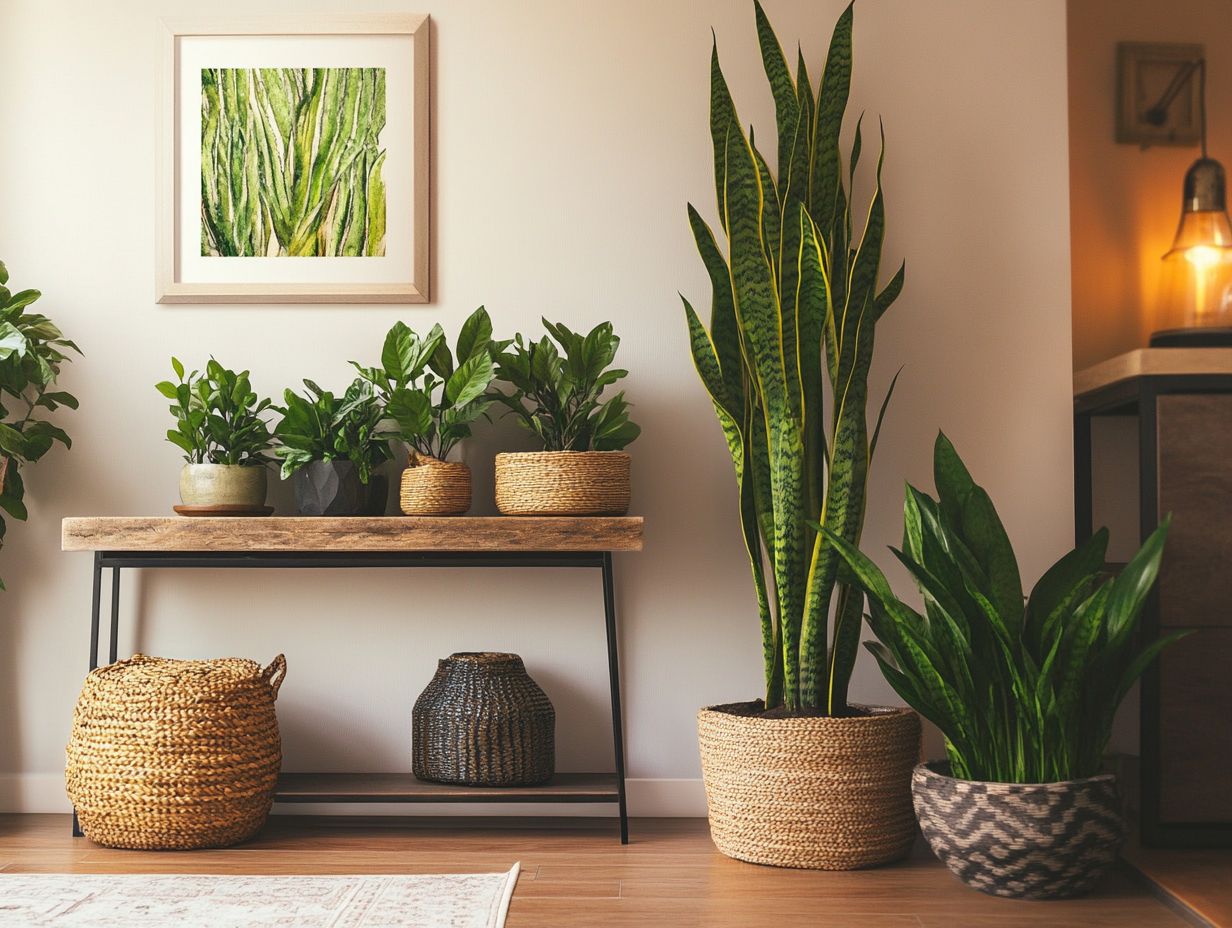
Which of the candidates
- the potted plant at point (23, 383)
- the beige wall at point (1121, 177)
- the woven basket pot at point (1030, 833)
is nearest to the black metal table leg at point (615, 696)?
the woven basket pot at point (1030, 833)

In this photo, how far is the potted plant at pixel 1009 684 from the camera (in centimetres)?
175

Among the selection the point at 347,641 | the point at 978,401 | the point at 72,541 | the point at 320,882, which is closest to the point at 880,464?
the point at 978,401

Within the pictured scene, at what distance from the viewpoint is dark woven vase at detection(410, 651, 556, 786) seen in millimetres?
2135

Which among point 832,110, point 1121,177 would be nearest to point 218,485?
point 832,110

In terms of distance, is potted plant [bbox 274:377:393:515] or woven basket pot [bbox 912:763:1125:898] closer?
woven basket pot [bbox 912:763:1125:898]

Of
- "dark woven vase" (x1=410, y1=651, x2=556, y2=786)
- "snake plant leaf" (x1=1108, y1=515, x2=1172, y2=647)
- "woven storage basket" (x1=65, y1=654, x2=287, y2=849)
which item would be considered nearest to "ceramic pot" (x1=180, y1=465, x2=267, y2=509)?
"woven storage basket" (x1=65, y1=654, x2=287, y2=849)

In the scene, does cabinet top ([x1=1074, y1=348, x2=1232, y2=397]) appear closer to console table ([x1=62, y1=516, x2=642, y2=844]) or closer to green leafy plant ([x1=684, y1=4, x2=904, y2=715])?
green leafy plant ([x1=684, y1=4, x2=904, y2=715])

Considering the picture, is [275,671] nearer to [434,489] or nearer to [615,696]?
[434,489]

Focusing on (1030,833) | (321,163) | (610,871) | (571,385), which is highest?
(321,163)

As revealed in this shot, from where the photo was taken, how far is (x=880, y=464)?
2393 millimetres

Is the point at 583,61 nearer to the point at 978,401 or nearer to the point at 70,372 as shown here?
the point at 978,401

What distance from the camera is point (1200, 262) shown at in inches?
98.9

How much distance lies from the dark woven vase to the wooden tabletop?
0.29 metres

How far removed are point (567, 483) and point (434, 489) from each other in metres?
0.27
